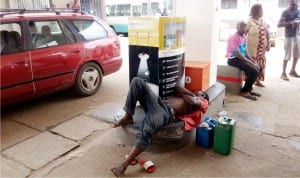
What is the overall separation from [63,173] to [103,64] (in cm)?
254

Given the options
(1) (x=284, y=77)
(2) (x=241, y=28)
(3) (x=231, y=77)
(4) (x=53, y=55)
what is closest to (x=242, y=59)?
(3) (x=231, y=77)

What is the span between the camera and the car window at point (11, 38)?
11.5 ft

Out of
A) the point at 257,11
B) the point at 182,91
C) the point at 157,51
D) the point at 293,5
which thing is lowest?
the point at 182,91

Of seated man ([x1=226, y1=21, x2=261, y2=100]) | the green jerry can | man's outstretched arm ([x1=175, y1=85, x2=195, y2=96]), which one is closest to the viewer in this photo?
the green jerry can

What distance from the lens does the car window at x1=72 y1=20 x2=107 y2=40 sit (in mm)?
4418

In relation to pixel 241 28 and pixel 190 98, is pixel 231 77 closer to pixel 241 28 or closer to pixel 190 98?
pixel 241 28

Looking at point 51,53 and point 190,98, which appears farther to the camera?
point 51,53

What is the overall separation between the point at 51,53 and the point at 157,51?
5.88 feet

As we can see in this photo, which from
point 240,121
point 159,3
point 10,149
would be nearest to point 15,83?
point 10,149

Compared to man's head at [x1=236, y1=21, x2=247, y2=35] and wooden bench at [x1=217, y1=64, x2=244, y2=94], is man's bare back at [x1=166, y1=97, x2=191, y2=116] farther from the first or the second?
man's head at [x1=236, y1=21, x2=247, y2=35]

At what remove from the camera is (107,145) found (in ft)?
9.84

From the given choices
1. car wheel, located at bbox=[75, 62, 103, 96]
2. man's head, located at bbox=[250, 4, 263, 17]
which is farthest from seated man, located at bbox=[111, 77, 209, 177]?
man's head, located at bbox=[250, 4, 263, 17]

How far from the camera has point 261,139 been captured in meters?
3.13

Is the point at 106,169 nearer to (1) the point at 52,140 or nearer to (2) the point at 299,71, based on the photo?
(1) the point at 52,140
